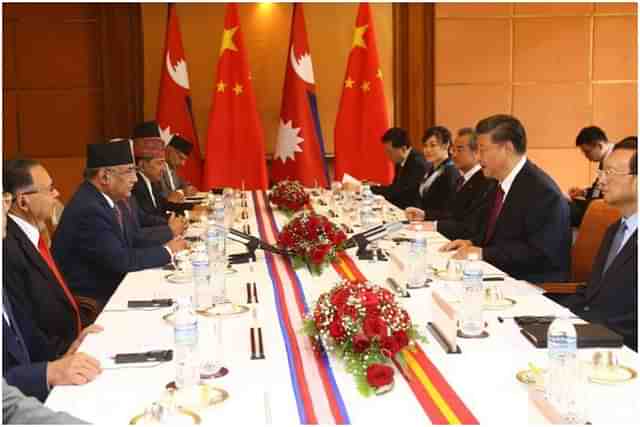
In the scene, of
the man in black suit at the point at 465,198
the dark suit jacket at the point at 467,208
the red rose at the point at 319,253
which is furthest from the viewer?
the man in black suit at the point at 465,198

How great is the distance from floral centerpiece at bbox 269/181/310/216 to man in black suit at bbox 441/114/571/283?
1.79 meters

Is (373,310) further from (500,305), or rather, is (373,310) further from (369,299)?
(500,305)

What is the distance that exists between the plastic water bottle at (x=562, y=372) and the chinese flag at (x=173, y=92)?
20.6 ft

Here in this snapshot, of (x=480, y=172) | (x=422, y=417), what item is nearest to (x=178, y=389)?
(x=422, y=417)

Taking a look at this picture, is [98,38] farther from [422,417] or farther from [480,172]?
[422,417]

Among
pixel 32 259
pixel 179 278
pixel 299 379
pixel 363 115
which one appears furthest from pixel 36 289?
pixel 363 115

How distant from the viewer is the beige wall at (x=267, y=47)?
814 centimetres

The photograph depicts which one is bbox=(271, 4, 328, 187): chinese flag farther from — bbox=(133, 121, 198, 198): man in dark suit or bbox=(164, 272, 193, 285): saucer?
bbox=(164, 272, 193, 285): saucer

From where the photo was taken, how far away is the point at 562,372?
5.66 feet

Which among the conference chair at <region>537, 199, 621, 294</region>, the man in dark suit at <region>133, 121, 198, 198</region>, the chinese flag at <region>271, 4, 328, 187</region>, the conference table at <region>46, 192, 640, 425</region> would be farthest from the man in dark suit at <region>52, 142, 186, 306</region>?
the chinese flag at <region>271, 4, 328, 187</region>

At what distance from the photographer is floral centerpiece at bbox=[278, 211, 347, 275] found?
3.37 metres

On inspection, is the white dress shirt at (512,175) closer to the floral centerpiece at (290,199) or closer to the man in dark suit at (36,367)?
the floral centerpiece at (290,199)

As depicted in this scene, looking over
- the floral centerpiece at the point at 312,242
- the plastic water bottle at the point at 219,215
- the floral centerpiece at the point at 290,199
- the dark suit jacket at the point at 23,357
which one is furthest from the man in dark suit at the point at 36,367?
the floral centerpiece at the point at 290,199

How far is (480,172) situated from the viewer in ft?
17.1
